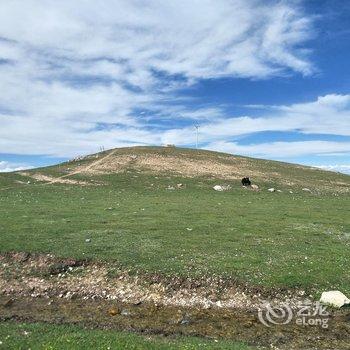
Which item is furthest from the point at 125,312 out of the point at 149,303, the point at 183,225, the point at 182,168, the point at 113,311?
the point at 182,168

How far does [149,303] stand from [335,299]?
1004 cm

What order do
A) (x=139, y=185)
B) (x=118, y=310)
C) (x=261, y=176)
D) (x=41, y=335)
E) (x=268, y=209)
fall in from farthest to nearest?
(x=261, y=176) → (x=139, y=185) → (x=268, y=209) → (x=118, y=310) → (x=41, y=335)

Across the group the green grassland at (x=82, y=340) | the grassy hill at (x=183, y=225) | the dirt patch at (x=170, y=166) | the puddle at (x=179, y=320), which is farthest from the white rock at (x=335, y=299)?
the dirt patch at (x=170, y=166)

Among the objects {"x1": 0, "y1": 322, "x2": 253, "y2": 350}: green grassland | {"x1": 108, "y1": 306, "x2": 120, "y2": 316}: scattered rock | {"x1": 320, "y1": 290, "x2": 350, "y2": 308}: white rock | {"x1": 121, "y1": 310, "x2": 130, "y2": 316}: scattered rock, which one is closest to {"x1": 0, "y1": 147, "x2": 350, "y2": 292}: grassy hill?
{"x1": 320, "y1": 290, "x2": 350, "y2": 308}: white rock

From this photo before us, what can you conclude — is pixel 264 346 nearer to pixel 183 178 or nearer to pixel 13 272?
pixel 13 272

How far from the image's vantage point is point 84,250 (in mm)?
30031

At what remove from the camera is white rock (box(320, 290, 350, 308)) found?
22.3 metres

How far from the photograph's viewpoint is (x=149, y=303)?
23.1m

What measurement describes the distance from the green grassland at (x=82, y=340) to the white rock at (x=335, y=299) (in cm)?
725

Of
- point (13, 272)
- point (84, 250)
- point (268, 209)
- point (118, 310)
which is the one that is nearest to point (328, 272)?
point (118, 310)

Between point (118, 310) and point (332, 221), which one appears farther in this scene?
point (332, 221)

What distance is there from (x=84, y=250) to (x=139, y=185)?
4840cm

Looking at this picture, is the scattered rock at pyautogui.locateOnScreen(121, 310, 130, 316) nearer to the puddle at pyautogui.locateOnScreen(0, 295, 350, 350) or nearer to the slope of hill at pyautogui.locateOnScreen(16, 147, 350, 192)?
the puddle at pyautogui.locateOnScreen(0, 295, 350, 350)

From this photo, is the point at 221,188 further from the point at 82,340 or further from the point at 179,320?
the point at 82,340
